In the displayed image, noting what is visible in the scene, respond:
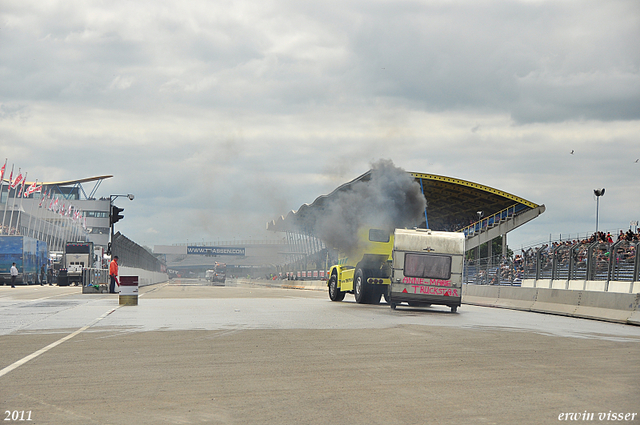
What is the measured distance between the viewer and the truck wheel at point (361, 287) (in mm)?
25406

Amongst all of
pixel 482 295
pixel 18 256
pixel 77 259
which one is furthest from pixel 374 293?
pixel 77 259

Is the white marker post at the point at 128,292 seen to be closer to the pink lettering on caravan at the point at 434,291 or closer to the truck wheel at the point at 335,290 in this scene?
the truck wheel at the point at 335,290

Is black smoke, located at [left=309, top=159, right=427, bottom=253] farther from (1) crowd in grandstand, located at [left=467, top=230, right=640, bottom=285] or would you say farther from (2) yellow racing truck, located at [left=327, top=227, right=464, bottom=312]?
(1) crowd in grandstand, located at [left=467, top=230, right=640, bottom=285]

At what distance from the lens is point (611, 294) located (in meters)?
19.3

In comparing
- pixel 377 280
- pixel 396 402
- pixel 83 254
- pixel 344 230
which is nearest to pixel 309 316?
pixel 377 280

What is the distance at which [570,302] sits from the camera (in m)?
21.6

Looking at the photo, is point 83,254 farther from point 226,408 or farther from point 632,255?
point 226,408

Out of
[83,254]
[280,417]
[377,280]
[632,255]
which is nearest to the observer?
[280,417]

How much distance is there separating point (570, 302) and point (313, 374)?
49.6 ft

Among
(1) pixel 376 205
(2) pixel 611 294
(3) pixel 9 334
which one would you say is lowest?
(3) pixel 9 334

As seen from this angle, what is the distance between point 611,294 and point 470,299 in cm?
1257

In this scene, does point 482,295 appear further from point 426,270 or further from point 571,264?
point 426,270

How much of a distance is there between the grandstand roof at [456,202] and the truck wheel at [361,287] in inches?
1288

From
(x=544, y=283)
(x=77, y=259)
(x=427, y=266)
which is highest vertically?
(x=427, y=266)
